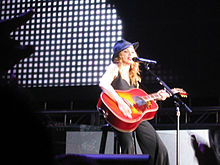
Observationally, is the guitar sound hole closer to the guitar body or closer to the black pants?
the guitar body

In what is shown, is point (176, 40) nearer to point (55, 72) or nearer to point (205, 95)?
point (205, 95)

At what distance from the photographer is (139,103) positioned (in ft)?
13.1

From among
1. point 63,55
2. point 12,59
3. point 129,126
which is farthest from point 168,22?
point 12,59

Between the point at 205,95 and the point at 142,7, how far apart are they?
1.84 meters

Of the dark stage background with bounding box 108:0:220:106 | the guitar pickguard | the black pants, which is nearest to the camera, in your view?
the black pants

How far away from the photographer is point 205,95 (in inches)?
222

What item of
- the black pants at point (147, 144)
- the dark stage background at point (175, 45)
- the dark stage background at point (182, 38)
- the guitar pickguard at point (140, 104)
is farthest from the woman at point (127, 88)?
the dark stage background at point (182, 38)

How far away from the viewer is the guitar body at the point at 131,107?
3828 millimetres

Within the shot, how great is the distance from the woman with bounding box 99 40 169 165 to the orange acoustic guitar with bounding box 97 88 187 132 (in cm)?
5

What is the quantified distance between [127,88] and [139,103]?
25cm

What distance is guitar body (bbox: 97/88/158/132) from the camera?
12.6 ft

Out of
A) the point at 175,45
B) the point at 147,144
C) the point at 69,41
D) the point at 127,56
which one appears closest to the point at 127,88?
the point at 127,56

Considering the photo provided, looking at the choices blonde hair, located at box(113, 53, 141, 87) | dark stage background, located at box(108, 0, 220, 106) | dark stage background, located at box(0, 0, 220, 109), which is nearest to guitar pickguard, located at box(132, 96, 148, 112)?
blonde hair, located at box(113, 53, 141, 87)

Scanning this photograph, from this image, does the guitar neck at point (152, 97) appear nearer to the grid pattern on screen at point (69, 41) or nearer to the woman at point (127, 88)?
the woman at point (127, 88)
